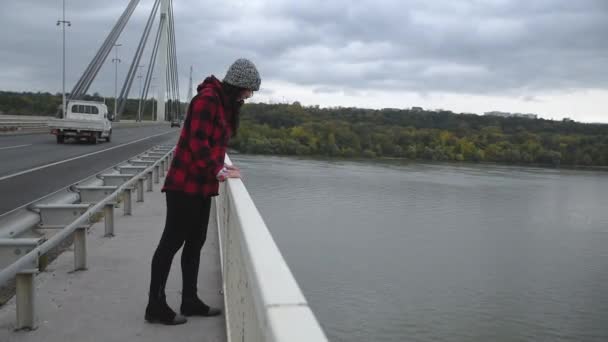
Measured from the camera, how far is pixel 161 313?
9.75 feet

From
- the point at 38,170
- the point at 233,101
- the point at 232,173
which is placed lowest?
the point at 38,170

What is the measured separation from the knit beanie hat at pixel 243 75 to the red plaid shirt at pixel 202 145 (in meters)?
0.09

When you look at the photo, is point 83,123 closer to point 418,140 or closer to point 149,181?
point 149,181

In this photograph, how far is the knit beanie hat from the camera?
2.76 meters

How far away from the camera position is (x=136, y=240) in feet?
16.9

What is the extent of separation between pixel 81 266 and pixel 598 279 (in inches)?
787

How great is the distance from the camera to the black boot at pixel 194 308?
311 centimetres

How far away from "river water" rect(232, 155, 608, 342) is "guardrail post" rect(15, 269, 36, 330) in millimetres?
11136

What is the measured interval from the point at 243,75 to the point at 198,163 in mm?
476

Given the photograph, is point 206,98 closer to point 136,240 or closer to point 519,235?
point 136,240

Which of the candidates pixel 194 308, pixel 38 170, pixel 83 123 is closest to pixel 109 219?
pixel 194 308

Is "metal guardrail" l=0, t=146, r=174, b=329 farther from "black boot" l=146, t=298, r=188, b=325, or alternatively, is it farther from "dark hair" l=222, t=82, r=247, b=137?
"dark hair" l=222, t=82, r=247, b=137

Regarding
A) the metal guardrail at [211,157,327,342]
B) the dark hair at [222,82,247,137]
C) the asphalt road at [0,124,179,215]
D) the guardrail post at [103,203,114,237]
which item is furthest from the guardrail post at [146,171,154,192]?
the metal guardrail at [211,157,327,342]

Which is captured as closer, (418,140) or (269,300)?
(269,300)
